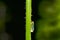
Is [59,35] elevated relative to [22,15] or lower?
lower

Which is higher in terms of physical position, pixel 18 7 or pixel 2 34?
pixel 18 7

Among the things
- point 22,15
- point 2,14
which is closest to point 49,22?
point 22,15

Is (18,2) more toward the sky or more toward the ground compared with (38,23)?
more toward the sky

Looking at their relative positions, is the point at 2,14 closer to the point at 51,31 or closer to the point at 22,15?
the point at 22,15

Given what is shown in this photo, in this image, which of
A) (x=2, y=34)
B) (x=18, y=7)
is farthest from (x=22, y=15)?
(x=2, y=34)

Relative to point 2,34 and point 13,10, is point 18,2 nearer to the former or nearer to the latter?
point 13,10

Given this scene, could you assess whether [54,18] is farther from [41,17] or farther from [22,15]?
[22,15]

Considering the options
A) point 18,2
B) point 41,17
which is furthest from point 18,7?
point 41,17
